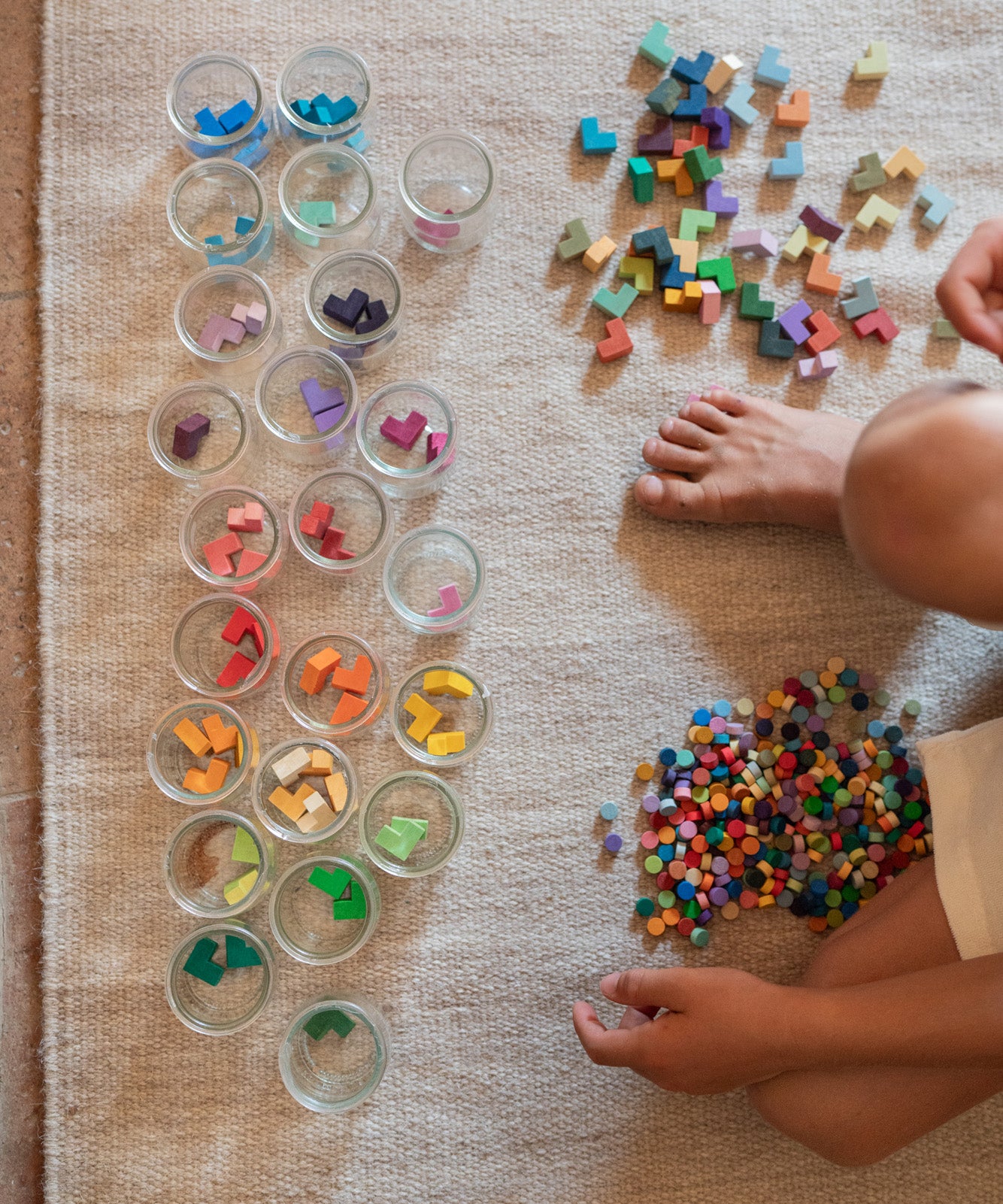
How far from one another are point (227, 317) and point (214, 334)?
34 mm

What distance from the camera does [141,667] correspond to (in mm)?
1005

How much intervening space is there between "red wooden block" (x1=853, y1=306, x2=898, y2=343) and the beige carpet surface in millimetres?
20

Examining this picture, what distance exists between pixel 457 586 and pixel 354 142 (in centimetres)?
49

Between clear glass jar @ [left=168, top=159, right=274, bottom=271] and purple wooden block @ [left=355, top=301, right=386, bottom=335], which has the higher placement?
clear glass jar @ [left=168, top=159, right=274, bottom=271]

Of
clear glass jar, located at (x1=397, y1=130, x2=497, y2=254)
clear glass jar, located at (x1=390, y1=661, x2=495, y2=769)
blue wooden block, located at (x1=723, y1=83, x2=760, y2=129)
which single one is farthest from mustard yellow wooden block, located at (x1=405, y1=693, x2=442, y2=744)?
blue wooden block, located at (x1=723, y1=83, x2=760, y2=129)

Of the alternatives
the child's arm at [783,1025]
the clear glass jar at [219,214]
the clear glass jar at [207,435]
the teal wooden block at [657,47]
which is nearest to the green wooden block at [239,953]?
the child's arm at [783,1025]

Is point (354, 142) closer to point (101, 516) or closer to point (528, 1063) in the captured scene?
point (101, 516)

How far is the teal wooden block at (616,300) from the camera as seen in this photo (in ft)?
3.38

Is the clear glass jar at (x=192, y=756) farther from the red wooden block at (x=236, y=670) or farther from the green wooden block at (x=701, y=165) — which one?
the green wooden block at (x=701, y=165)

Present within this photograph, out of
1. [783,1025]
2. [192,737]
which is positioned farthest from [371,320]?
[783,1025]

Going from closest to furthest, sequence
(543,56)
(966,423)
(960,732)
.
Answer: (966,423) < (960,732) < (543,56)

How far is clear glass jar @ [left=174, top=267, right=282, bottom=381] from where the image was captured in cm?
101

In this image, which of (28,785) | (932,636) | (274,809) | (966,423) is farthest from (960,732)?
(28,785)

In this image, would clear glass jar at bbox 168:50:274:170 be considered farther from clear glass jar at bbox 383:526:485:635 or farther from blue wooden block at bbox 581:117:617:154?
clear glass jar at bbox 383:526:485:635
